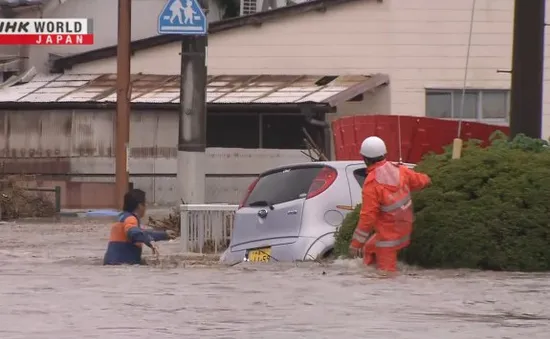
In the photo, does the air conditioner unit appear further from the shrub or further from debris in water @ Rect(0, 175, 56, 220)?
the shrub

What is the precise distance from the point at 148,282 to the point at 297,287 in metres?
1.42

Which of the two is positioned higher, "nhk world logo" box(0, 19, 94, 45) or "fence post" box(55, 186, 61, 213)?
"nhk world logo" box(0, 19, 94, 45)

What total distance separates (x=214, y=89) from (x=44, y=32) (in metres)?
3.96

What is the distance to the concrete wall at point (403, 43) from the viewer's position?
90.5ft

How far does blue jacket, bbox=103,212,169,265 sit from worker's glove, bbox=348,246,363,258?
2240 mm

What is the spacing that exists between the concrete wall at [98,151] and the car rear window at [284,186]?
1377 centimetres

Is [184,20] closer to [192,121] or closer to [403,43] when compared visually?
[192,121]

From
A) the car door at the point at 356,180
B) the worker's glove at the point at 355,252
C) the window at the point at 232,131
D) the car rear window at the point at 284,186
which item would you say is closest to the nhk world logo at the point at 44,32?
the window at the point at 232,131

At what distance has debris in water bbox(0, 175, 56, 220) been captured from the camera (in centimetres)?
2439

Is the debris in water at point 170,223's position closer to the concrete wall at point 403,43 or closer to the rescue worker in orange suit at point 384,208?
the concrete wall at point 403,43

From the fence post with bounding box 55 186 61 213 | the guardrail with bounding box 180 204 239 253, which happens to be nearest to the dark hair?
the guardrail with bounding box 180 204 239 253

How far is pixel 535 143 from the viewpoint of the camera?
39.8ft

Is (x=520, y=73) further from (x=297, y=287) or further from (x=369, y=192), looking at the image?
(x=297, y=287)

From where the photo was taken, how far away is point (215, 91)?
27.4 meters
